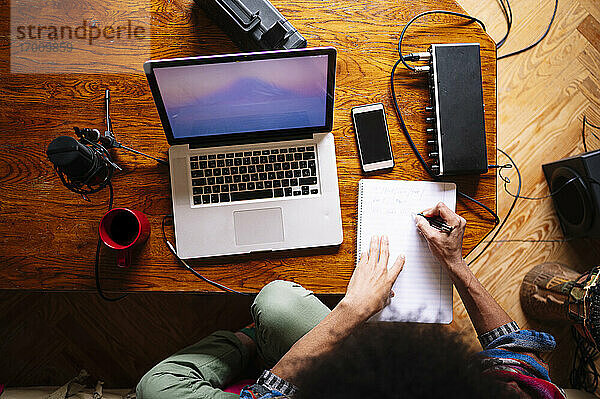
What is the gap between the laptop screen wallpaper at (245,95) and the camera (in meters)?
0.83

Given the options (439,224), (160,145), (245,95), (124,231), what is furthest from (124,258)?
(439,224)

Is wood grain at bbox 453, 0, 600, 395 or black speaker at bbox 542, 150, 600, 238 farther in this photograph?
wood grain at bbox 453, 0, 600, 395

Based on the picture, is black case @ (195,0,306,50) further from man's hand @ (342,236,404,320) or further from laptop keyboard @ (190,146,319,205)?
man's hand @ (342,236,404,320)

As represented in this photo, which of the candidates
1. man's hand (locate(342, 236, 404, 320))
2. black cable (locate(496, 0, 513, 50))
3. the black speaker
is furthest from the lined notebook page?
black cable (locate(496, 0, 513, 50))

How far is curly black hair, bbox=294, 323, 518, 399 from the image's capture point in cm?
62

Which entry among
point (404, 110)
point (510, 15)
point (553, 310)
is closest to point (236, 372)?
point (404, 110)

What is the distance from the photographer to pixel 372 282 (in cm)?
101

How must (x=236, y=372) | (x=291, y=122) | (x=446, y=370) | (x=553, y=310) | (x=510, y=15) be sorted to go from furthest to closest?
(x=510, y=15), (x=553, y=310), (x=236, y=372), (x=291, y=122), (x=446, y=370)

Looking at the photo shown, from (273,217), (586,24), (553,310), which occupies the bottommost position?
(553,310)

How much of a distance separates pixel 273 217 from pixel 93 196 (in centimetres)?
41

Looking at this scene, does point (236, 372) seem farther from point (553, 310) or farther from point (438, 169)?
point (553, 310)

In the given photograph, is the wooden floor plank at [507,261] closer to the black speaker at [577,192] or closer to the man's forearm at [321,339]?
the black speaker at [577,192]

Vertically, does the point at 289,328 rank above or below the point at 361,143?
below

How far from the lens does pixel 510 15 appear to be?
63.5 inches
